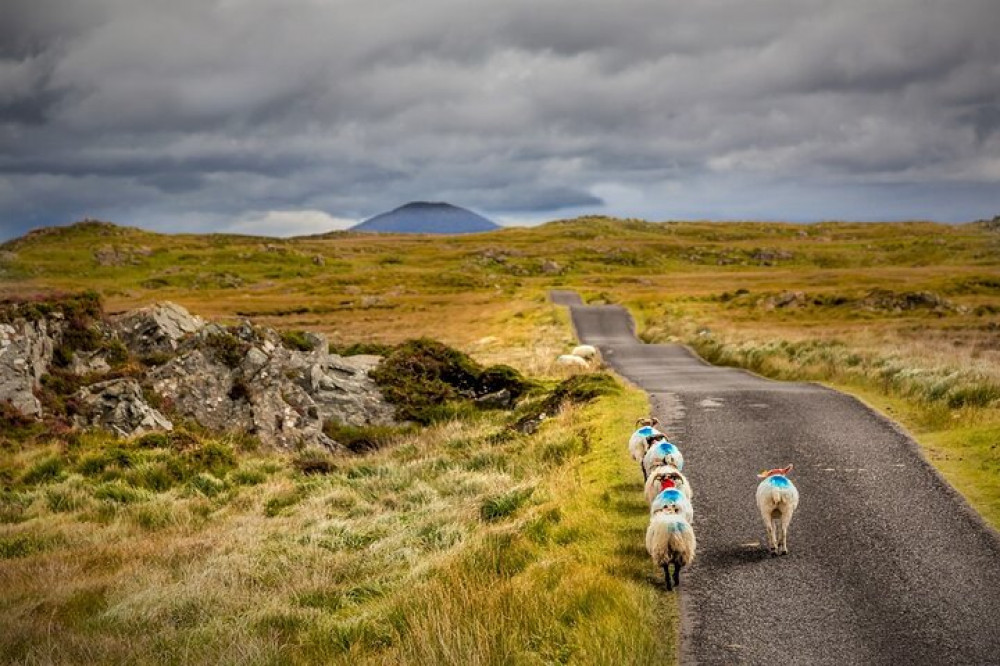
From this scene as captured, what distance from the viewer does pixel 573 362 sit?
121 ft

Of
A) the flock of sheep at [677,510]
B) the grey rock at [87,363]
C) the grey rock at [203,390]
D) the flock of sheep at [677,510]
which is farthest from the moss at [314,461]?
the flock of sheep at [677,510]

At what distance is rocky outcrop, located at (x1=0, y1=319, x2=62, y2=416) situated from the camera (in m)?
22.4

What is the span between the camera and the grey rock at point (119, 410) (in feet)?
75.7

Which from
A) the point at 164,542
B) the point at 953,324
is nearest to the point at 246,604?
the point at 164,542

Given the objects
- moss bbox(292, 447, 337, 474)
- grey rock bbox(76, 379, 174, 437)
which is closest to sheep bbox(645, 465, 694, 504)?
moss bbox(292, 447, 337, 474)

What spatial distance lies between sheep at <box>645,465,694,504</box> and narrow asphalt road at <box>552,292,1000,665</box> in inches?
30.9

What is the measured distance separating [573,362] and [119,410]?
20463 millimetres

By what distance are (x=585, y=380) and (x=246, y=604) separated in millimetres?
17835

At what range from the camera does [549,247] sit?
189375 mm

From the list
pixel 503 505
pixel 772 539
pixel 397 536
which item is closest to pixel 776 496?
pixel 772 539

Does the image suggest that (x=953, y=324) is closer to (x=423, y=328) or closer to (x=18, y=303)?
(x=423, y=328)

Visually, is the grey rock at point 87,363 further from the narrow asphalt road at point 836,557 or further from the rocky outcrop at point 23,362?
the narrow asphalt road at point 836,557

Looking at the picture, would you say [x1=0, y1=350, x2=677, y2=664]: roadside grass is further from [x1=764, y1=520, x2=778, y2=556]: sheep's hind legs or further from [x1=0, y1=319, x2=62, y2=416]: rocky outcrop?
[x1=0, y1=319, x2=62, y2=416]: rocky outcrop

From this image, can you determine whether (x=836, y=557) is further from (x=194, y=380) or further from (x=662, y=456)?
(x=194, y=380)
